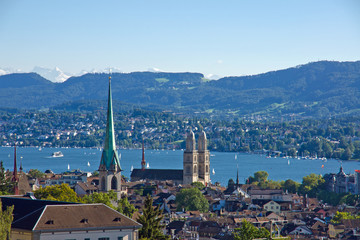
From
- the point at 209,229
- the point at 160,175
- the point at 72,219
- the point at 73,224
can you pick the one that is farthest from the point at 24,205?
the point at 160,175

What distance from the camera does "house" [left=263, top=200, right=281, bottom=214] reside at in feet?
296

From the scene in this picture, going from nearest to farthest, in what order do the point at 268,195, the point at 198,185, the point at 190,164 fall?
the point at 268,195 → the point at 198,185 → the point at 190,164

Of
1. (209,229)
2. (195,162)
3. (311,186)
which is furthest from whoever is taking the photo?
(311,186)

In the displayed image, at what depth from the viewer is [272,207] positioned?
91562mm

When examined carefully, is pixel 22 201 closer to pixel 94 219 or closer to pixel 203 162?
pixel 94 219

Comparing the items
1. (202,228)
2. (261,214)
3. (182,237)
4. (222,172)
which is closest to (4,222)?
(182,237)

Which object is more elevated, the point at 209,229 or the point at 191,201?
the point at 191,201

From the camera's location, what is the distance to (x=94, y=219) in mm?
35406

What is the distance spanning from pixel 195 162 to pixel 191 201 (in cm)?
2237

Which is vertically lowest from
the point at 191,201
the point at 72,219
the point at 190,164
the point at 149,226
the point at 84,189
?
the point at 191,201

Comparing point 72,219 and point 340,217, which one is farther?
point 340,217

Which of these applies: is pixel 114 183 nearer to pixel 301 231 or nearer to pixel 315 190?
pixel 301 231

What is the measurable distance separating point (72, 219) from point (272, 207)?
58583 mm

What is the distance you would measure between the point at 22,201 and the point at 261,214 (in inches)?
1776
